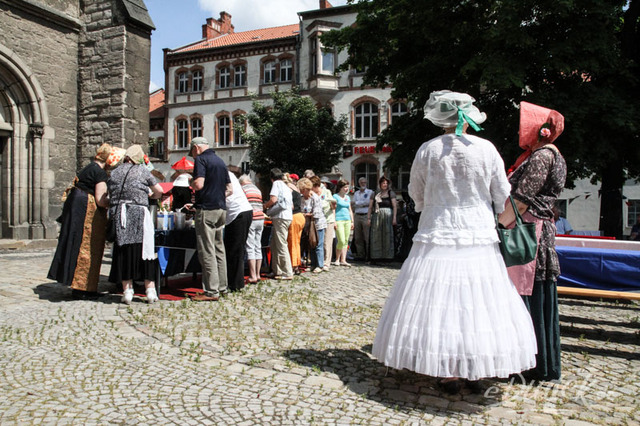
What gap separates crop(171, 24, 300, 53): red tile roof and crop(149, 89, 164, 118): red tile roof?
5.37 m

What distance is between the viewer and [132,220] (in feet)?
20.1

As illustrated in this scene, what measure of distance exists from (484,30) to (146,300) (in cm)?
943

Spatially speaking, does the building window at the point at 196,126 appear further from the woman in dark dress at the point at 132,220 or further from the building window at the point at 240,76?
the woman in dark dress at the point at 132,220

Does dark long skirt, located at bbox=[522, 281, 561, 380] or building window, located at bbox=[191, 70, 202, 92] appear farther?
building window, located at bbox=[191, 70, 202, 92]

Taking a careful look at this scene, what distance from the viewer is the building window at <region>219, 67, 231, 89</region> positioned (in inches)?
1451

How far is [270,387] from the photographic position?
11.4 ft

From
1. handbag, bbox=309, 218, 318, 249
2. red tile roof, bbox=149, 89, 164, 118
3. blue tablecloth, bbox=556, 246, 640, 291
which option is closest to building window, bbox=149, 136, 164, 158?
red tile roof, bbox=149, 89, 164, 118

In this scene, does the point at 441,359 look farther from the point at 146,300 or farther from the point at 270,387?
the point at 146,300

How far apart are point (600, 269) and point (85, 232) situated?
19.5 feet

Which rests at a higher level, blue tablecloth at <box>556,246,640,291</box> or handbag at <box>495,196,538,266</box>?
handbag at <box>495,196,538,266</box>

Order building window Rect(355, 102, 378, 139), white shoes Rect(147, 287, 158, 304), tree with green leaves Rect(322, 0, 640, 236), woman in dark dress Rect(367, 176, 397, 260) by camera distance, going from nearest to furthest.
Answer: white shoes Rect(147, 287, 158, 304), tree with green leaves Rect(322, 0, 640, 236), woman in dark dress Rect(367, 176, 397, 260), building window Rect(355, 102, 378, 139)

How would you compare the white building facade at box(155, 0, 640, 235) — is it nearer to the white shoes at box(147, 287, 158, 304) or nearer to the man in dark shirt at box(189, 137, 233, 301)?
the man in dark shirt at box(189, 137, 233, 301)

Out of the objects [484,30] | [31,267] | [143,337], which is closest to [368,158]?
[484,30]

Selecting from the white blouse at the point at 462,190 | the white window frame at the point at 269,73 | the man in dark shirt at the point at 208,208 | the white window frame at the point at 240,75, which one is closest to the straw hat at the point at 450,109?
the white blouse at the point at 462,190
